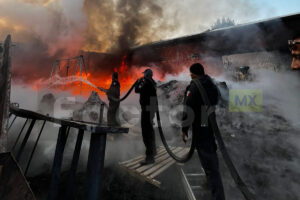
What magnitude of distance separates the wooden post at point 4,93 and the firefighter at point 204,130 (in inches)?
99.5

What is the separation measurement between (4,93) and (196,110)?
2.80 meters

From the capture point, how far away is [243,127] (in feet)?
19.4

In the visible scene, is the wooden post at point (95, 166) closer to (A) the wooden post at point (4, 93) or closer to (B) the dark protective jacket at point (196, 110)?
(A) the wooden post at point (4, 93)

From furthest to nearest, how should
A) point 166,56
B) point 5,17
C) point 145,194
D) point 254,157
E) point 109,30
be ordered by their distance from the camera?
point 109,30 < point 166,56 < point 5,17 < point 254,157 < point 145,194

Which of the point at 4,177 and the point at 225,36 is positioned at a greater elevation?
the point at 225,36

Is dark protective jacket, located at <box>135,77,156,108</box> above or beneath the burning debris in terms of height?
above

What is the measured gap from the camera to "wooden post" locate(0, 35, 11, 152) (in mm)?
1823

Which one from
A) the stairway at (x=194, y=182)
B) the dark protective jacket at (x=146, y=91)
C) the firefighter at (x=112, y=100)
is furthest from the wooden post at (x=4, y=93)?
the firefighter at (x=112, y=100)

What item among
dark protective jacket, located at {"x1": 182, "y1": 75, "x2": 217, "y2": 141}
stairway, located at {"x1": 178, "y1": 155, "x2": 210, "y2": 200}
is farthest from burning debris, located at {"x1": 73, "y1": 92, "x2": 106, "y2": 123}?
dark protective jacket, located at {"x1": 182, "y1": 75, "x2": 217, "y2": 141}

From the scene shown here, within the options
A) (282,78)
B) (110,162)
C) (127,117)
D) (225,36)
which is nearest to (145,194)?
(110,162)

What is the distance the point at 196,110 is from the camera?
2592 mm

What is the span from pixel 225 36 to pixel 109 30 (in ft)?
26.2

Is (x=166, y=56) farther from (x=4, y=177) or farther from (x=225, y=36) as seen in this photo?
(x=4, y=177)

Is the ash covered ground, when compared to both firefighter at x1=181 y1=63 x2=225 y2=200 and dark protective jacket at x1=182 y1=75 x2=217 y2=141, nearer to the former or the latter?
firefighter at x1=181 y1=63 x2=225 y2=200
